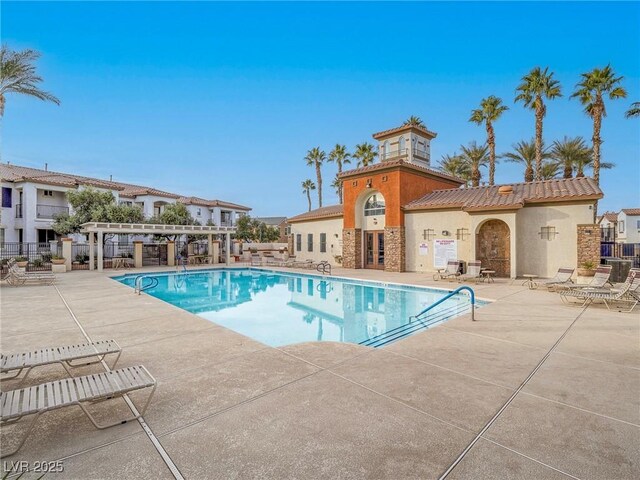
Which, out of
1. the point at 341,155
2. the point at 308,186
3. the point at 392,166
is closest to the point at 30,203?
the point at 392,166

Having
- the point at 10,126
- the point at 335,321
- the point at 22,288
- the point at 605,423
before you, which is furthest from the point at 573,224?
the point at 10,126

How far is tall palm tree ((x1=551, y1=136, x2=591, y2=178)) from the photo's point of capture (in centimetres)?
2786

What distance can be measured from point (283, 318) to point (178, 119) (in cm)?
2631

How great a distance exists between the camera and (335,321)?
10.6 metres

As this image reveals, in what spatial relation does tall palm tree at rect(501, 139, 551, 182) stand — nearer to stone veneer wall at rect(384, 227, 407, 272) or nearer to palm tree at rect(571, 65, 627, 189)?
palm tree at rect(571, 65, 627, 189)

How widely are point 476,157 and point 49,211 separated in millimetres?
39446

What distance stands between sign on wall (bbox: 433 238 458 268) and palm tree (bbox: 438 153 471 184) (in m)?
20.4

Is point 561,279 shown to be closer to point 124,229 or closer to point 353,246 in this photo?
point 353,246

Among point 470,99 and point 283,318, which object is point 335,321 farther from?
point 470,99

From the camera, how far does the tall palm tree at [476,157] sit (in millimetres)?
32375

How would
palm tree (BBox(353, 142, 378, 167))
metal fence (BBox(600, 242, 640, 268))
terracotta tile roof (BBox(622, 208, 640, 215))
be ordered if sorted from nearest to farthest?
1. metal fence (BBox(600, 242, 640, 268))
2. terracotta tile roof (BBox(622, 208, 640, 215))
3. palm tree (BBox(353, 142, 378, 167))

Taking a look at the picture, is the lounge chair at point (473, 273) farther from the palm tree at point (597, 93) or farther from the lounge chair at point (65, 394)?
the lounge chair at point (65, 394)

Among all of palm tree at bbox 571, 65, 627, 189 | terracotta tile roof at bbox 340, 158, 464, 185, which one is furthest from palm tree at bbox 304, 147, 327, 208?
palm tree at bbox 571, 65, 627, 189

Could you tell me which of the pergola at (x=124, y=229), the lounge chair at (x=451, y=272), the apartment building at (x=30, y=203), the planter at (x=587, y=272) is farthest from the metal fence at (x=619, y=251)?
the apartment building at (x=30, y=203)
